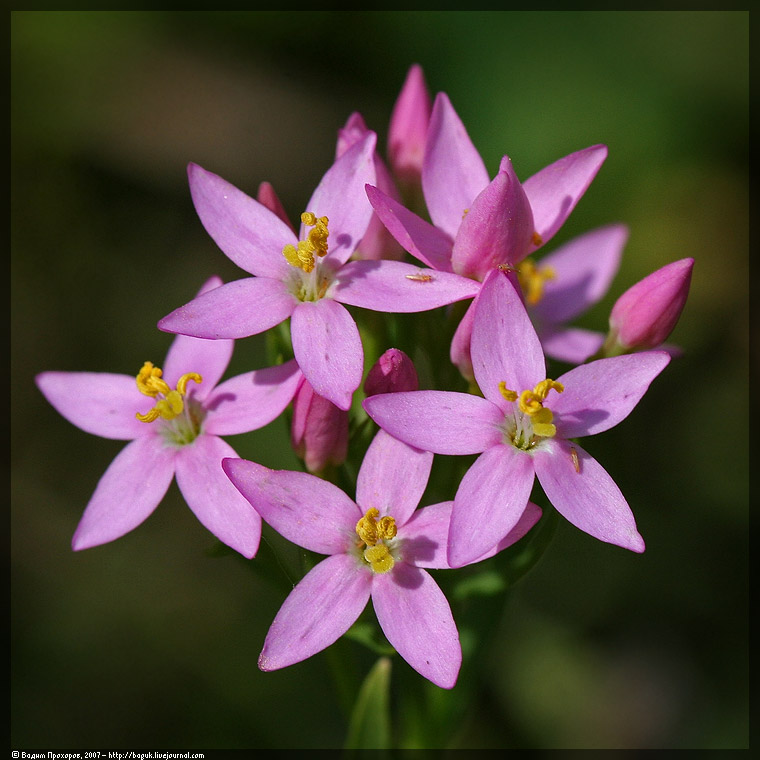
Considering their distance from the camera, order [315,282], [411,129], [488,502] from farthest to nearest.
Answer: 1. [411,129]
2. [315,282]
3. [488,502]

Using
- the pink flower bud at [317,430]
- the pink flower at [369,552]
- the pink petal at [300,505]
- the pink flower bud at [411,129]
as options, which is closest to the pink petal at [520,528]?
the pink flower at [369,552]

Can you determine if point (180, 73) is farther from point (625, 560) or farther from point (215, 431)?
point (625, 560)

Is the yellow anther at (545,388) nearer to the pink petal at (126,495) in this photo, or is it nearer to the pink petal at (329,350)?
the pink petal at (329,350)

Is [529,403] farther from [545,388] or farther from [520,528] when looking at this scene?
[520,528]

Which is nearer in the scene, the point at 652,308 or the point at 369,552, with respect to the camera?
the point at 369,552

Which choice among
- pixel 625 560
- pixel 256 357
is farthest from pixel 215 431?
pixel 625 560

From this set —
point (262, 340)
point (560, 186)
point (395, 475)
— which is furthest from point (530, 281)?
point (262, 340)

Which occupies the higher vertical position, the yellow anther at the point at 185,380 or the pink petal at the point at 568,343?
the pink petal at the point at 568,343
